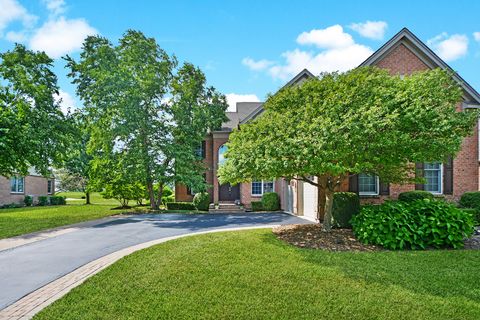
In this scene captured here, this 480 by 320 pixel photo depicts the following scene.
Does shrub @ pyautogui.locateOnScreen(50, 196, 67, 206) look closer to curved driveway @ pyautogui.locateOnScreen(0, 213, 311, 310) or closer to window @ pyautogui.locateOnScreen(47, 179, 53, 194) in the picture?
window @ pyautogui.locateOnScreen(47, 179, 53, 194)

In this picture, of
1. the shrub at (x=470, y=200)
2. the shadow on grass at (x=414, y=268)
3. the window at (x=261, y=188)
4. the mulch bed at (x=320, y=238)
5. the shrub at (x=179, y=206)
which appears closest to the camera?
the shadow on grass at (x=414, y=268)

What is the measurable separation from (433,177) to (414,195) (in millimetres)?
2482

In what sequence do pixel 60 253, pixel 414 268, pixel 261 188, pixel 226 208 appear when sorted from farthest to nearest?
pixel 261 188 → pixel 226 208 → pixel 60 253 → pixel 414 268

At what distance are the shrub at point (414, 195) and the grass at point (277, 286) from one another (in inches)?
201

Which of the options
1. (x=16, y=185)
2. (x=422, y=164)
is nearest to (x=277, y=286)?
(x=422, y=164)

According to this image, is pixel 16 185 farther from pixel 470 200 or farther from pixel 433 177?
pixel 470 200

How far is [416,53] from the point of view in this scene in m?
14.8

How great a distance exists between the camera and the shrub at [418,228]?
28.2ft

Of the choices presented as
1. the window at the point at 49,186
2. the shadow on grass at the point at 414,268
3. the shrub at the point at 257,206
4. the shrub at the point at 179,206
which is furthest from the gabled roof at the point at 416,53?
the window at the point at 49,186

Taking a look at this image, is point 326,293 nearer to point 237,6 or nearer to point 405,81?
point 405,81

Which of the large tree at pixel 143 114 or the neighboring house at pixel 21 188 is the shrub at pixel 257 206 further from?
the neighboring house at pixel 21 188

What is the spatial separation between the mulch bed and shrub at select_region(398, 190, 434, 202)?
4.13m

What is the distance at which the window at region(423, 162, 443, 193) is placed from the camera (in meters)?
14.6

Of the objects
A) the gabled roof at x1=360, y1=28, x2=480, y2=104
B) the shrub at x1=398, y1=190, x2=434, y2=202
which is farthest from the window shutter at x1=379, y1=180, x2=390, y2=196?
the gabled roof at x1=360, y1=28, x2=480, y2=104
